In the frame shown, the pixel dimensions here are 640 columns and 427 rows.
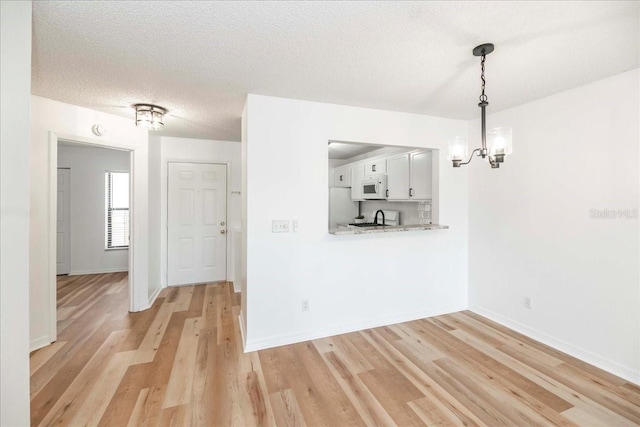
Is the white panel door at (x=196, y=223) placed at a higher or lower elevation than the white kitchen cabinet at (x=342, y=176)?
lower

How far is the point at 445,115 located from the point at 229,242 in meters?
3.73

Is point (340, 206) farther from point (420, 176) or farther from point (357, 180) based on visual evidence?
point (420, 176)

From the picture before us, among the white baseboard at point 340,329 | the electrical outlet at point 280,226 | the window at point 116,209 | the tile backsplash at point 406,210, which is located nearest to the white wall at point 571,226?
the white baseboard at point 340,329

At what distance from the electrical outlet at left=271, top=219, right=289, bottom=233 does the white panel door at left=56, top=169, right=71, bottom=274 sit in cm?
471

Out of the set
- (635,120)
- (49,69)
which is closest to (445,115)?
(635,120)

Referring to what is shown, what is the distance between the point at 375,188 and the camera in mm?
4309

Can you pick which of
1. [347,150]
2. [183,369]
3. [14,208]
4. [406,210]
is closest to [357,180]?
[347,150]

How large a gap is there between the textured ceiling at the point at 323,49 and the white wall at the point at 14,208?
0.27m

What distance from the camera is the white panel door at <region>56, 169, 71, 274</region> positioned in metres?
4.93

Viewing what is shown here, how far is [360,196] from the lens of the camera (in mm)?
4887

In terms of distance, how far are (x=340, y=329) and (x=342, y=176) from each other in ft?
11.2

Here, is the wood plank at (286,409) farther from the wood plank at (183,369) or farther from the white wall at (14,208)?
the white wall at (14,208)

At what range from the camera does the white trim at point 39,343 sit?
2555 millimetres

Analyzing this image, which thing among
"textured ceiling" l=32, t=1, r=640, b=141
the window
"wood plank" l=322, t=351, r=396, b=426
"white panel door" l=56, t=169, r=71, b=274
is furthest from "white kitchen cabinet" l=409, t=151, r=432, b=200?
"white panel door" l=56, t=169, r=71, b=274
